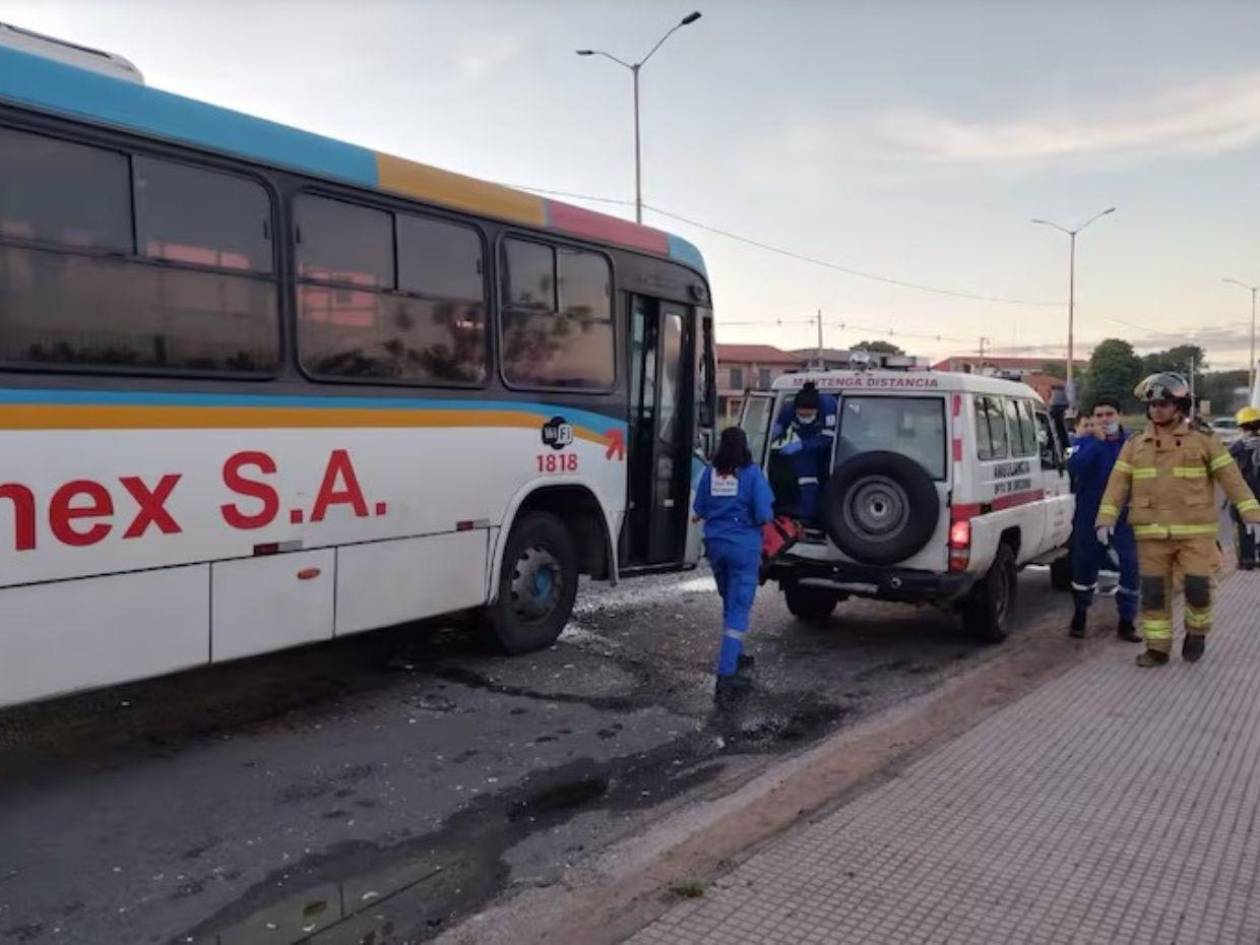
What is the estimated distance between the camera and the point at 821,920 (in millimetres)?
3676

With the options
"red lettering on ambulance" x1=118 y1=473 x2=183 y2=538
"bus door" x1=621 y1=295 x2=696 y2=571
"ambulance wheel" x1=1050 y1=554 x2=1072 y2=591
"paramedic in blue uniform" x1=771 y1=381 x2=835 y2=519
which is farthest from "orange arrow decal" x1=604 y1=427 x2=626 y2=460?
"ambulance wheel" x1=1050 y1=554 x2=1072 y2=591

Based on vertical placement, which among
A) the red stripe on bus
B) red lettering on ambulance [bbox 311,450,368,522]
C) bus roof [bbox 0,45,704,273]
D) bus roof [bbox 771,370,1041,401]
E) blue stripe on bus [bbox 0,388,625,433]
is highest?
bus roof [bbox 0,45,704,273]

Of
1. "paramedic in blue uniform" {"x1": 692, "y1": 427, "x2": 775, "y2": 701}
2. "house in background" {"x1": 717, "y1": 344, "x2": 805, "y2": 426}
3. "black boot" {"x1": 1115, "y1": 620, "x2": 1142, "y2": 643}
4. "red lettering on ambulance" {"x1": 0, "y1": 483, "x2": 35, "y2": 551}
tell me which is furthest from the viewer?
"house in background" {"x1": 717, "y1": 344, "x2": 805, "y2": 426}

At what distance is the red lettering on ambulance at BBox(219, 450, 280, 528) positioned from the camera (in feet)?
18.5

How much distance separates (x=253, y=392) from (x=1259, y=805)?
17.0 ft

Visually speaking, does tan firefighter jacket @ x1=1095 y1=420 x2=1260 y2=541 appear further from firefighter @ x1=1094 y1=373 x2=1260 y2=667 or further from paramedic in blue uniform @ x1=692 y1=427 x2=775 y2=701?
paramedic in blue uniform @ x1=692 y1=427 x2=775 y2=701

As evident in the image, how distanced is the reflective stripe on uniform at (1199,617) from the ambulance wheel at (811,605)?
2.71 meters

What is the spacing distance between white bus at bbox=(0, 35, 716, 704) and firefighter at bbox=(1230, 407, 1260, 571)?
7.06m

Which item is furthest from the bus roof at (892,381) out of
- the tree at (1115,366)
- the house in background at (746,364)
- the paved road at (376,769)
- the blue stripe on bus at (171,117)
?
the tree at (1115,366)

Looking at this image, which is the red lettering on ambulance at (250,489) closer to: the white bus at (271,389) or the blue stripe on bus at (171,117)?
the white bus at (271,389)

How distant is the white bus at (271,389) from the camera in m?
4.90

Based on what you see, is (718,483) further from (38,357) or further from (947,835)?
(38,357)

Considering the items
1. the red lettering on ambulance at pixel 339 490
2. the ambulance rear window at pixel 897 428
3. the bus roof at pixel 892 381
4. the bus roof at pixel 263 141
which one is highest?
the bus roof at pixel 263 141

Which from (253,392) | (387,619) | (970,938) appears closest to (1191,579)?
(970,938)
